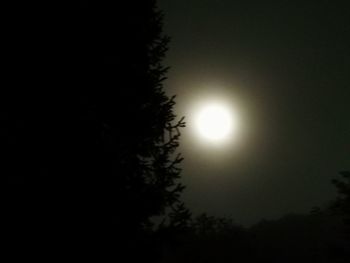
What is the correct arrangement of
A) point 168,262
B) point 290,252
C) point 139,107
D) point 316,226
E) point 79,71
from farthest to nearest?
point 316,226 → point 290,252 → point 168,262 → point 139,107 → point 79,71

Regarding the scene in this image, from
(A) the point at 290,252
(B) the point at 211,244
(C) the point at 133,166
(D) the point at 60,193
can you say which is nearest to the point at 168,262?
(B) the point at 211,244

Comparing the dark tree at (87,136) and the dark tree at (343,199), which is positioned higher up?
the dark tree at (343,199)

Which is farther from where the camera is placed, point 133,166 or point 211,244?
point 211,244

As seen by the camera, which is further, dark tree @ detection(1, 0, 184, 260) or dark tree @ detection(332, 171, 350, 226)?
dark tree @ detection(332, 171, 350, 226)

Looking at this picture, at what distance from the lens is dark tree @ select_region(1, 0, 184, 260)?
20.4 ft

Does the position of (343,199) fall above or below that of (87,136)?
above

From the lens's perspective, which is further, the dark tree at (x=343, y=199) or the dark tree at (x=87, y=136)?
the dark tree at (x=343, y=199)

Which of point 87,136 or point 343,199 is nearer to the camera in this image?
point 87,136

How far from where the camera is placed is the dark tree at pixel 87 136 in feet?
20.4

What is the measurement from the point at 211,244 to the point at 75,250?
16061mm

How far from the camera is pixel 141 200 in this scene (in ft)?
24.6

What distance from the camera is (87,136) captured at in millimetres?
7168

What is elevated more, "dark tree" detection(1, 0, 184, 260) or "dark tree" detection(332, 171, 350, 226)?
"dark tree" detection(332, 171, 350, 226)

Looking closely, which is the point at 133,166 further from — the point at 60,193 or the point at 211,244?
the point at 211,244
